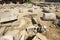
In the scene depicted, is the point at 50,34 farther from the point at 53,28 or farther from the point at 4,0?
the point at 4,0

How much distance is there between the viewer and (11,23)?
719cm

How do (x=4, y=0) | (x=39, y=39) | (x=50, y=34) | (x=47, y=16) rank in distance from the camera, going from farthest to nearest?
(x=4, y=0), (x=47, y=16), (x=50, y=34), (x=39, y=39)

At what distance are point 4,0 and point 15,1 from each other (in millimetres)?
1675

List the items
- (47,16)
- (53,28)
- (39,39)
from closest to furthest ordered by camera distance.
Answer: (39,39), (53,28), (47,16)

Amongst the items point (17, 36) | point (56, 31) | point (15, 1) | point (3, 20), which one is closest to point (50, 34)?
point (56, 31)

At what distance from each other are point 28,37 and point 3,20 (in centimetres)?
247

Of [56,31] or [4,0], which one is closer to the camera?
[56,31]

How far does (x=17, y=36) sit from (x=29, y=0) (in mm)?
14085

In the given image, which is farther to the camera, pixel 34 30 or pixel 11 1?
pixel 11 1

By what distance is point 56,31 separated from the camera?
6.64 meters

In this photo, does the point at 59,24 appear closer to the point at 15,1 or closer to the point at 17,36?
the point at 17,36

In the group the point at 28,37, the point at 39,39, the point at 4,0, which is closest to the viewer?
the point at 39,39

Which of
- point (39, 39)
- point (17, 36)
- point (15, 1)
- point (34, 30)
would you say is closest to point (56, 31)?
point (34, 30)

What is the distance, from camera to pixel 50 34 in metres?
6.20
